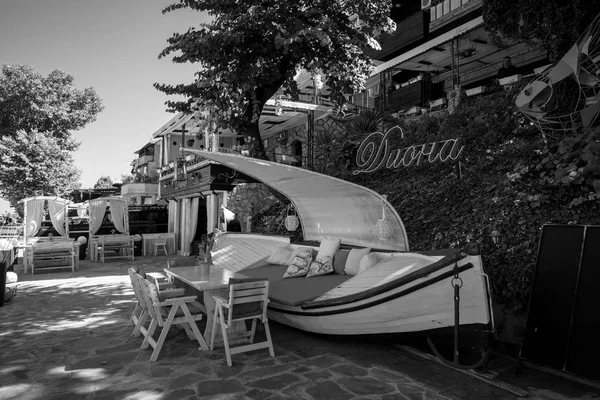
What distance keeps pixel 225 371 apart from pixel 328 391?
1240 mm

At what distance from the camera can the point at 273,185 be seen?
8.02 m

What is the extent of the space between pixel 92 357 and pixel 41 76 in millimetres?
27651

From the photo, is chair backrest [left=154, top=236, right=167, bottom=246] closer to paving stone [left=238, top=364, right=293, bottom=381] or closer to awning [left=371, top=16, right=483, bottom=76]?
awning [left=371, top=16, right=483, bottom=76]

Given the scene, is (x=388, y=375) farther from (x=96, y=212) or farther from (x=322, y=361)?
(x=96, y=212)

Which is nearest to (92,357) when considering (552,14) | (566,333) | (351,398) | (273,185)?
(351,398)

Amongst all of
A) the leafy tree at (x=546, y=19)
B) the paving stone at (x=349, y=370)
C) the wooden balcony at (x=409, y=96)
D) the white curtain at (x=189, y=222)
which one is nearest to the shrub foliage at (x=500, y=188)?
the leafy tree at (x=546, y=19)

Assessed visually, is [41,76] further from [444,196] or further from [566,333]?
[566,333]

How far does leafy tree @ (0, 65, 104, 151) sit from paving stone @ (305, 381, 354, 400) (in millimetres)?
27254

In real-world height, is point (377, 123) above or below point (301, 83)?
below

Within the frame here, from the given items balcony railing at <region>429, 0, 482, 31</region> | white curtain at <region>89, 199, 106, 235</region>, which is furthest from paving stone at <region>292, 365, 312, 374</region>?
white curtain at <region>89, 199, 106, 235</region>

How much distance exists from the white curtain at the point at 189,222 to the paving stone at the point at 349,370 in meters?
13.4

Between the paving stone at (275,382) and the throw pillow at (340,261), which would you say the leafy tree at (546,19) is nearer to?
the throw pillow at (340,261)

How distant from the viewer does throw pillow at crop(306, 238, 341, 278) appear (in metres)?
6.93

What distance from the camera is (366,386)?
13.1 feet
